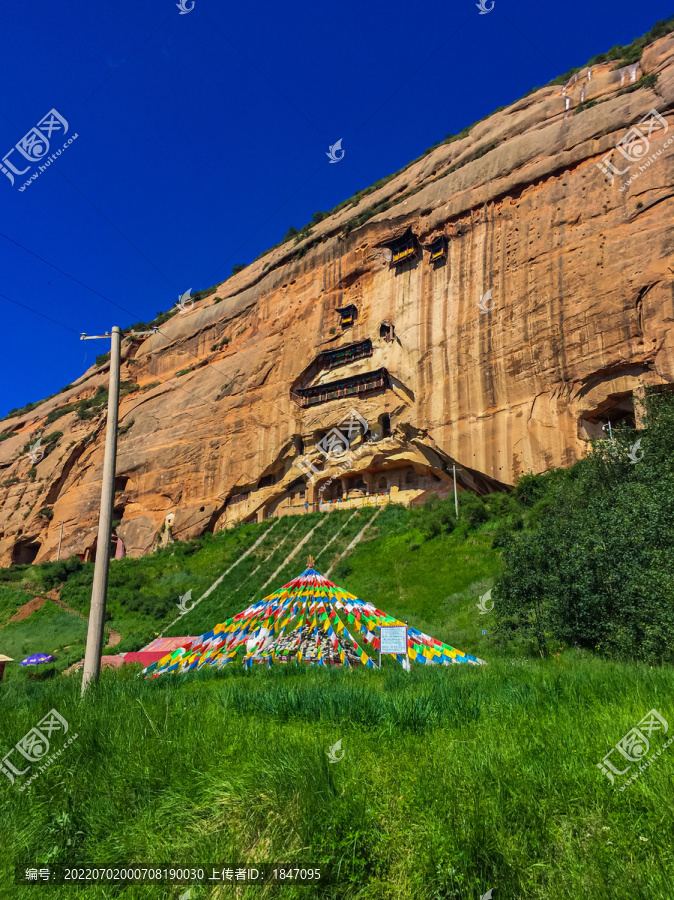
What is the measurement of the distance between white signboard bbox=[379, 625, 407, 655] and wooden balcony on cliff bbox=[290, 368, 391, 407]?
23.8 meters

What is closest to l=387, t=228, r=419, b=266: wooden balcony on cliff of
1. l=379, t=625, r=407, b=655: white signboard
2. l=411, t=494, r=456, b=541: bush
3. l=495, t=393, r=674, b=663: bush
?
l=411, t=494, r=456, b=541: bush

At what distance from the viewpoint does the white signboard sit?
30.3 ft

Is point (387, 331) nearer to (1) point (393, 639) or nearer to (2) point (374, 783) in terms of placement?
(1) point (393, 639)

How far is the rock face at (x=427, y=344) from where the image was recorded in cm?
2236

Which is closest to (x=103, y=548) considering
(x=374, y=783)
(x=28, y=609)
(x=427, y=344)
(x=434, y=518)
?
(x=374, y=783)

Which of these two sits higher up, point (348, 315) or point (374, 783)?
point (348, 315)

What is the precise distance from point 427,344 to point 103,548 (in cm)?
2389

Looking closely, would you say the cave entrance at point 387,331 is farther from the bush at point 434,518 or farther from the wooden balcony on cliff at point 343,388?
the bush at point 434,518

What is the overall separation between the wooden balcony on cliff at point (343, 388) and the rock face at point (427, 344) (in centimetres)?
15

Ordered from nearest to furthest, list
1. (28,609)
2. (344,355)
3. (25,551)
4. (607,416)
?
(607,416) → (28,609) → (344,355) → (25,551)

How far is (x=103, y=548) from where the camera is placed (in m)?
7.95

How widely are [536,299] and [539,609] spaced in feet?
54.0

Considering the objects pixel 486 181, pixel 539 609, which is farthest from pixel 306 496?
pixel 539 609

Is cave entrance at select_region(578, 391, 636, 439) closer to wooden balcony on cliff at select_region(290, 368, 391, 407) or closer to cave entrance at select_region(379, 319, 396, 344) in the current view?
wooden balcony on cliff at select_region(290, 368, 391, 407)
